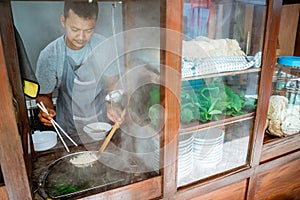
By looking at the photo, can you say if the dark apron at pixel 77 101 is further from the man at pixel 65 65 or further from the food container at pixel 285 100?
the food container at pixel 285 100

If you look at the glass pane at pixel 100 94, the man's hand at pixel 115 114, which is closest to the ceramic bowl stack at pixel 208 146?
the glass pane at pixel 100 94

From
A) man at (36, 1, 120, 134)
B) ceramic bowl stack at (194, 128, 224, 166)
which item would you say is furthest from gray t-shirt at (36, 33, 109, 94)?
ceramic bowl stack at (194, 128, 224, 166)

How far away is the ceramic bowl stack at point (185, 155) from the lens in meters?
0.90

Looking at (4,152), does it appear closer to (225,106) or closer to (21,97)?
(21,97)

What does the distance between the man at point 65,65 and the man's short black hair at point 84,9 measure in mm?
34

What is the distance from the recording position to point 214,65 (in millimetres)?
895

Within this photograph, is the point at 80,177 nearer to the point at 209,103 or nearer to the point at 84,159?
the point at 84,159

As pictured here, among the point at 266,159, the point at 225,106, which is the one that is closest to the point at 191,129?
the point at 225,106

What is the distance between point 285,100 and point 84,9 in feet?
3.44

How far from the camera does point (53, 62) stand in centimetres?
114

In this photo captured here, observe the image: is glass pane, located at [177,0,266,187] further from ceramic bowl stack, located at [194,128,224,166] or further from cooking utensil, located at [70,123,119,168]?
cooking utensil, located at [70,123,119,168]

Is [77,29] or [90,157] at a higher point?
[77,29]

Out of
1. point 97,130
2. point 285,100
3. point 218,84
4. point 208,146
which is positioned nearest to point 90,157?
point 97,130

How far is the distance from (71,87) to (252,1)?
880 mm
